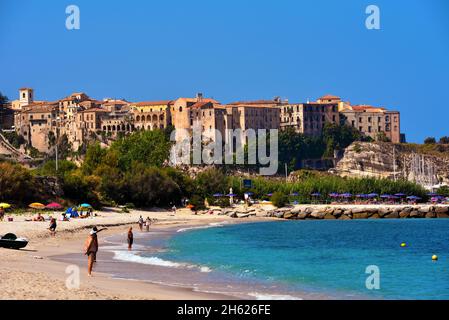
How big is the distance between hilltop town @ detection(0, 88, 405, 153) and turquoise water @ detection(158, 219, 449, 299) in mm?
78417

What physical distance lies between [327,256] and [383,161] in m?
105

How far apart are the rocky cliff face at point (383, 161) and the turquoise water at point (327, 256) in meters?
74.0

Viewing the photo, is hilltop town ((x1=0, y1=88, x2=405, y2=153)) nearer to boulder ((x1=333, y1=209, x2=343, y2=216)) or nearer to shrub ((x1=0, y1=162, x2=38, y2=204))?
boulder ((x1=333, y1=209, x2=343, y2=216))

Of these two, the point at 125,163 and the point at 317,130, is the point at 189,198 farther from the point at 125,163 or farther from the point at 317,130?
the point at 317,130

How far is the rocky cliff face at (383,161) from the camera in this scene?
13862cm

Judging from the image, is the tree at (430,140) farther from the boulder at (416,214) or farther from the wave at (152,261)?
the wave at (152,261)

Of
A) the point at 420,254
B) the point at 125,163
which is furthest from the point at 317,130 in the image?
the point at 420,254

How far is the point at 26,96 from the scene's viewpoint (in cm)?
18150

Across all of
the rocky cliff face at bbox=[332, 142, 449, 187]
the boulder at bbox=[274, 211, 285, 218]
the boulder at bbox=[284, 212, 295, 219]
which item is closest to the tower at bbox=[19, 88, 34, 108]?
the rocky cliff face at bbox=[332, 142, 449, 187]

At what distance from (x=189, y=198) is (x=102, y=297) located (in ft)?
202

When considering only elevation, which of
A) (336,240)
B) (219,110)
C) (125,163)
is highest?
(219,110)

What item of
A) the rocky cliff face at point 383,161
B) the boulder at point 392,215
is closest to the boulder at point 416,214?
the boulder at point 392,215

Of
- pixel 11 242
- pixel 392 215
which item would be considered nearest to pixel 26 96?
pixel 392 215
